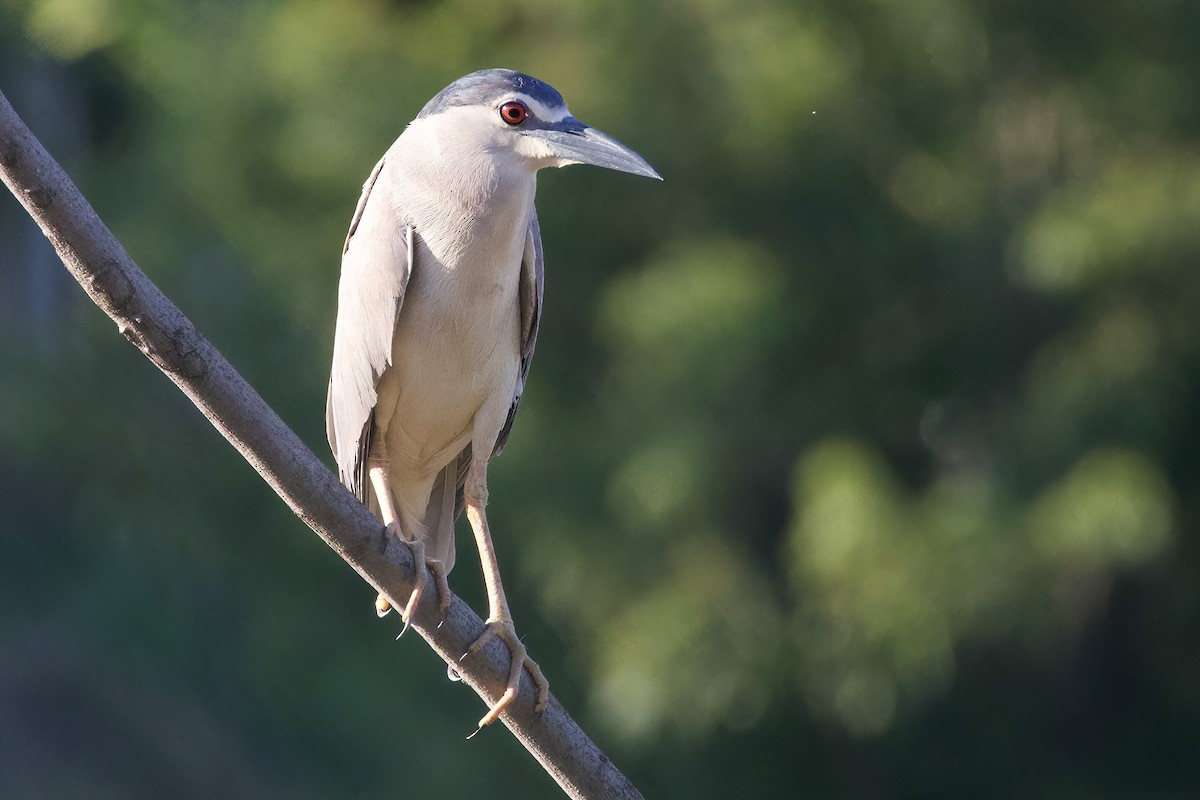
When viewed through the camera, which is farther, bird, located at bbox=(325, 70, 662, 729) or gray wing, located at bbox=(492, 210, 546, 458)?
gray wing, located at bbox=(492, 210, 546, 458)

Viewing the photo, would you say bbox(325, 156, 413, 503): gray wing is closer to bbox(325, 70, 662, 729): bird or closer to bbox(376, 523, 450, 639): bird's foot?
bbox(325, 70, 662, 729): bird

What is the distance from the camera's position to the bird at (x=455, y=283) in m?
2.30

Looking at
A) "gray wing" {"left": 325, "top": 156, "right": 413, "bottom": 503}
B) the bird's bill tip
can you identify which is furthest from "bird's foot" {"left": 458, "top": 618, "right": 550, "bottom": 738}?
the bird's bill tip

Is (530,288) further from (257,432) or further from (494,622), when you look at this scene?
(257,432)

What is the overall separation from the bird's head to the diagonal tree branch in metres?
0.71

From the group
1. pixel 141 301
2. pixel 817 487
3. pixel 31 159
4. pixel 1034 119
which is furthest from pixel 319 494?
pixel 1034 119

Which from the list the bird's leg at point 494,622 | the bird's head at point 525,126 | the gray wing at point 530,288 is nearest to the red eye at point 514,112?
the bird's head at point 525,126

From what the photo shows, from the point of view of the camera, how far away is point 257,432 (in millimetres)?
1687

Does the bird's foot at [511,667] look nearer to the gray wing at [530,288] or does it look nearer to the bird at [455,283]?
the bird at [455,283]

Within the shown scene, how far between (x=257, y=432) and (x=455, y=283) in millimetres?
702

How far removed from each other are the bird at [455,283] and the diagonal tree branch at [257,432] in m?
0.05

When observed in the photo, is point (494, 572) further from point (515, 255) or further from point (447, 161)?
point (447, 161)

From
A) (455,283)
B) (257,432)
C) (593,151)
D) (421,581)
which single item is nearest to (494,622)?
(421,581)

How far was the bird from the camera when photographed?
230 centimetres
